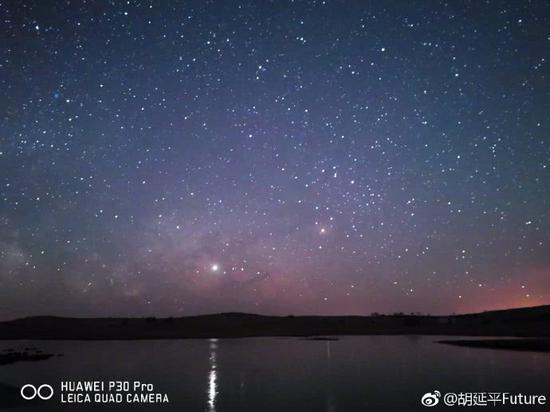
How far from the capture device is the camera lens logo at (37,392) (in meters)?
26.1

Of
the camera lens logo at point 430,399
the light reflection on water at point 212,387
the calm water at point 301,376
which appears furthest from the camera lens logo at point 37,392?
the camera lens logo at point 430,399

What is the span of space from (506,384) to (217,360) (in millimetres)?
25008

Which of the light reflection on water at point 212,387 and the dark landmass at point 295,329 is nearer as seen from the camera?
the light reflection on water at point 212,387

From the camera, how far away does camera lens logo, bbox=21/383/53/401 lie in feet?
Answer: 85.8

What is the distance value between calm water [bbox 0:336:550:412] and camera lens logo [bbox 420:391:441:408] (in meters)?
0.46

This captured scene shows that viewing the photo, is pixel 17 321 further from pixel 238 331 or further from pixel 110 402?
pixel 110 402

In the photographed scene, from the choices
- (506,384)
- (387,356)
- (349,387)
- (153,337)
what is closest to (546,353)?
(387,356)

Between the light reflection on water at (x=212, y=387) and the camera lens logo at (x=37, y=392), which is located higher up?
the camera lens logo at (x=37, y=392)

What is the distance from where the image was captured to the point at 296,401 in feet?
82.4

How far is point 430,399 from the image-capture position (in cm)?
2498

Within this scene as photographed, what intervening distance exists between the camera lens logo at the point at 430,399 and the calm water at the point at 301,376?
46 centimetres

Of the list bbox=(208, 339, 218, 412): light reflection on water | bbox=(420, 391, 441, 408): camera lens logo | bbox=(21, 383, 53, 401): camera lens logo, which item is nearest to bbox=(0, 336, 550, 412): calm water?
bbox=(208, 339, 218, 412): light reflection on water

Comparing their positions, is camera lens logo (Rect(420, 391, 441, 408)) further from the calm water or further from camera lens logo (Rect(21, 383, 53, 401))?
camera lens logo (Rect(21, 383, 53, 401))

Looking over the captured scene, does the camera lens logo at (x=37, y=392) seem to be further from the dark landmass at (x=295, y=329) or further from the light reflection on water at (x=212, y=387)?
the dark landmass at (x=295, y=329)
